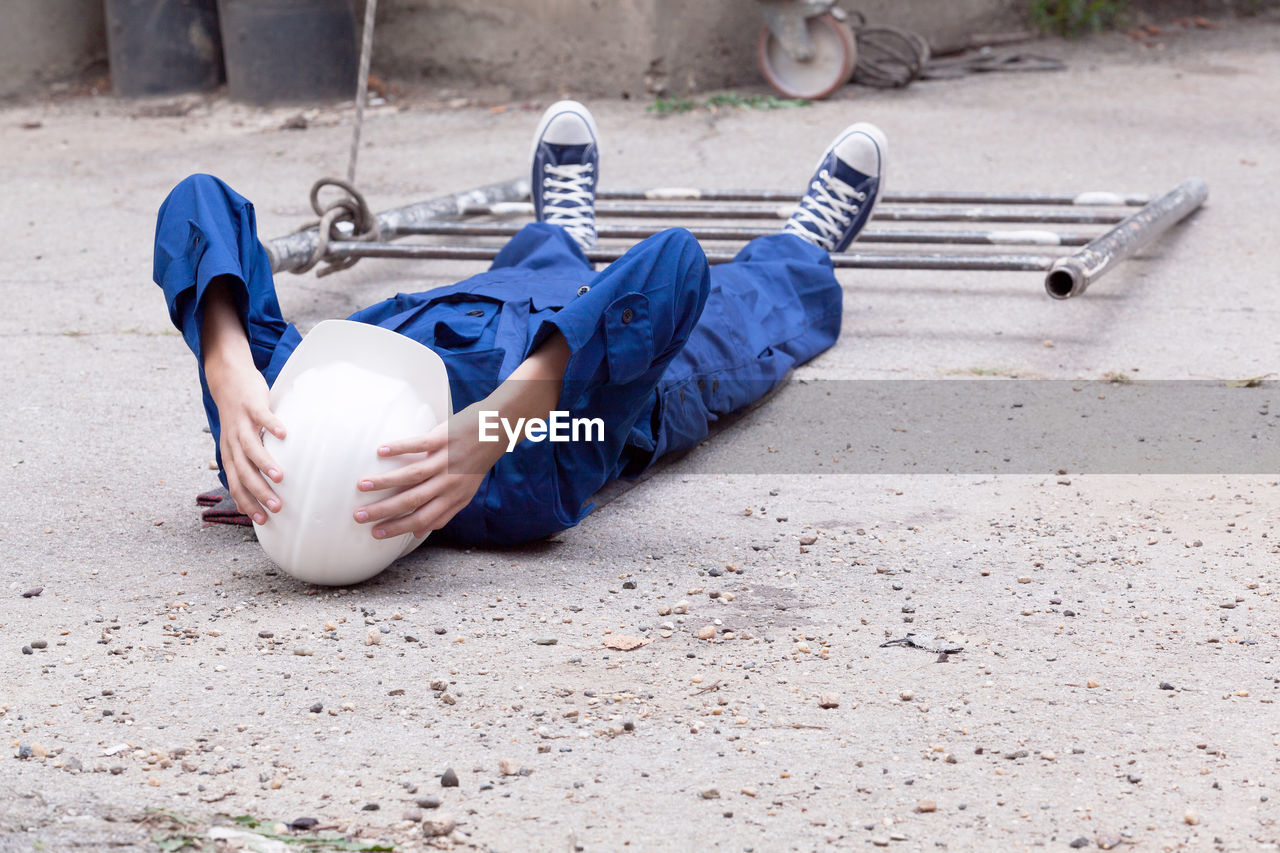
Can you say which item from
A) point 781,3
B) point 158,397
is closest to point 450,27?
point 781,3

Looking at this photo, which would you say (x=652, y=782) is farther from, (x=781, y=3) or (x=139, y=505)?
(x=781, y=3)

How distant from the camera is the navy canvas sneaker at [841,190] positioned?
2682mm

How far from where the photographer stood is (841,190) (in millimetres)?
2689

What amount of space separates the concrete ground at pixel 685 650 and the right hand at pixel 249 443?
0.13 m

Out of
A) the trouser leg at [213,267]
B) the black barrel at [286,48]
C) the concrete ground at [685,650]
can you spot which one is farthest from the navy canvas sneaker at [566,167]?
the black barrel at [286,48]

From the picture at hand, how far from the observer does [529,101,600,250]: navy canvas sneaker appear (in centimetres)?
282

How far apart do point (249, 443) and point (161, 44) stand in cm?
449

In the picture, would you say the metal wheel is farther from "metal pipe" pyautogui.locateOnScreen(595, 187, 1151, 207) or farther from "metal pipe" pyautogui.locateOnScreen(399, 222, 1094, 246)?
"metal pipe" pyautogui.locateOnScreen(399, 222, 1094, 246)

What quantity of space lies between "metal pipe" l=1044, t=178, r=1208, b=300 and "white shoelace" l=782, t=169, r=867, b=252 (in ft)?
1.48

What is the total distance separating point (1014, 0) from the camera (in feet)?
21.3

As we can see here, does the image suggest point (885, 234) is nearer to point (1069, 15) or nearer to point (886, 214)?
point (886, 214)

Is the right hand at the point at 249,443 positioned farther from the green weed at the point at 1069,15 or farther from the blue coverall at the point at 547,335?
the green weed at the point at 1069,15

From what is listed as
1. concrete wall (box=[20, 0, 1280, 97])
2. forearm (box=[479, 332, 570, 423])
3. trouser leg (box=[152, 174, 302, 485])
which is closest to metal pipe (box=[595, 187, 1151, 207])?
trouser leg (box=[152, 174, 302, 485])

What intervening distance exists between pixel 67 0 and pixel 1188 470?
205 inches
